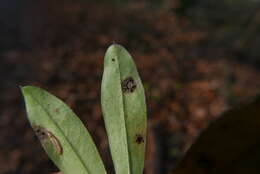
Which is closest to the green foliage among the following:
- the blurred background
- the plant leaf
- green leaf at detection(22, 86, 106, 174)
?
green leaf at detection(22, 86, 106, 174)

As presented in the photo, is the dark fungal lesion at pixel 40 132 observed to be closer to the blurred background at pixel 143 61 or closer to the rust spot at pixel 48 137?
the rust spot at pixel 48 137

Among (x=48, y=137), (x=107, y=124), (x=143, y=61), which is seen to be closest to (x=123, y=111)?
(x=107, y=124)

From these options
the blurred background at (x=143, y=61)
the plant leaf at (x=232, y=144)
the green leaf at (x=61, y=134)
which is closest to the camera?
the plant leaf at (x=232, y=144)

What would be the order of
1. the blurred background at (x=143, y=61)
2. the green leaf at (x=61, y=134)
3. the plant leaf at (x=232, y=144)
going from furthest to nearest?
the blurred background at (x=143, y=61) → the green leaf at (x=61, y=134) → the plant leaf at (x=232, y=144)

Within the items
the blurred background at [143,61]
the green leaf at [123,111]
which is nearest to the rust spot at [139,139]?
the green leaf at [123,111]

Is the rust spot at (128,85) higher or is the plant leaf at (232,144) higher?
the rust spot at (128,85)

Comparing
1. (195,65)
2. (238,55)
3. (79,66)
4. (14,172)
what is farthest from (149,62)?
(14,172)
